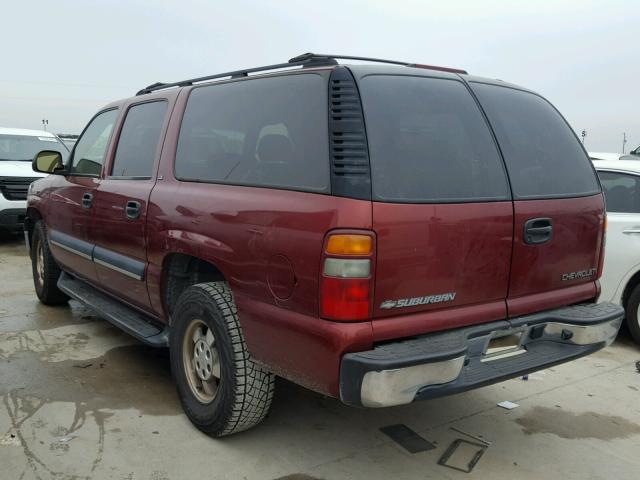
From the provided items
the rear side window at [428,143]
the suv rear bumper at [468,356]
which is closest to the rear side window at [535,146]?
the rear side window at [428,143]

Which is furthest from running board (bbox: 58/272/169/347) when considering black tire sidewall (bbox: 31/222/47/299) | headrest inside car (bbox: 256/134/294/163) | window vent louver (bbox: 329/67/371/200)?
window vent louver (bbox: 329/67/371/200)

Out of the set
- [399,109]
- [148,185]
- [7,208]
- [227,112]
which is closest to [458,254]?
[399,109]

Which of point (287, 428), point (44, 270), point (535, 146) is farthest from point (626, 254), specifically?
point (44, 270)

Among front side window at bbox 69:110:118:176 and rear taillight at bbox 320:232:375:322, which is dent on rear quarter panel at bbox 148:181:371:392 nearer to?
rear taillight at bbox 320:232:375:322

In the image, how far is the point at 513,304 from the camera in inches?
111

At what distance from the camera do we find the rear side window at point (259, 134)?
2562 millimetres

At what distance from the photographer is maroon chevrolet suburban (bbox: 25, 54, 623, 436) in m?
2.36

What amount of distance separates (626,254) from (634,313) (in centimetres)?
51

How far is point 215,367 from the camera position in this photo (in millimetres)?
3078

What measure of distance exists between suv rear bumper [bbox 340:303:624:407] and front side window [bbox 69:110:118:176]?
9.62 feet

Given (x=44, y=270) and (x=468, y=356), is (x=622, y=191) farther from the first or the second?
(x=44, y=270)

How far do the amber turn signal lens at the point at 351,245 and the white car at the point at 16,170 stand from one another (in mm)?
7115

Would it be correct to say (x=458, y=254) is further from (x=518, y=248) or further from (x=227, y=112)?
(x=227, y=112)

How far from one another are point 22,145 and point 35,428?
8.72 m
